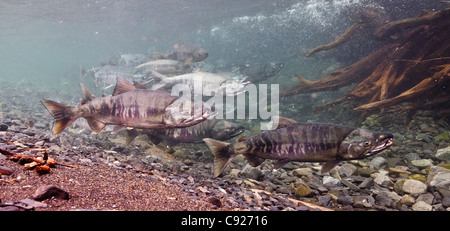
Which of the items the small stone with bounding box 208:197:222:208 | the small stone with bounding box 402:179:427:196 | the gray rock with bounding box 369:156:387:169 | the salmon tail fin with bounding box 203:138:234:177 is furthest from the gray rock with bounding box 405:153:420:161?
the small stone with bounding box 208:197:222:208

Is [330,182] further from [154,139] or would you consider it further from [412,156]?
[154,139]

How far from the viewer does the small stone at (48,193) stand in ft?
5.87

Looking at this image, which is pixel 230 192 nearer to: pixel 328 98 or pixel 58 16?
pixel 328 98

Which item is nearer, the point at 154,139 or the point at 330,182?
the point at 330,182

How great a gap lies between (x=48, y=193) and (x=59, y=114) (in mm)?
2181

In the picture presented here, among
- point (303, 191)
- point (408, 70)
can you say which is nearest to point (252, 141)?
point (303, 191)

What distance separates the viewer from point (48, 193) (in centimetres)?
184

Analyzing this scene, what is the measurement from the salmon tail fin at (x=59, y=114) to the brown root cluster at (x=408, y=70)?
7.33m

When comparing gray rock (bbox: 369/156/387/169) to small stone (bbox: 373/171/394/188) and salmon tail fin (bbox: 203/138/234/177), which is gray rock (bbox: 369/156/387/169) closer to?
small stone (bbox: 373/171/394/188)

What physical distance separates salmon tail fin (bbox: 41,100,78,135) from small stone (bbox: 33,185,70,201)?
6.41 ft

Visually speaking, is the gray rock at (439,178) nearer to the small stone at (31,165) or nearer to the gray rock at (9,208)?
the gray rock at (9,208)

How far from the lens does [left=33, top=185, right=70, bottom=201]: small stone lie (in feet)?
5.87
